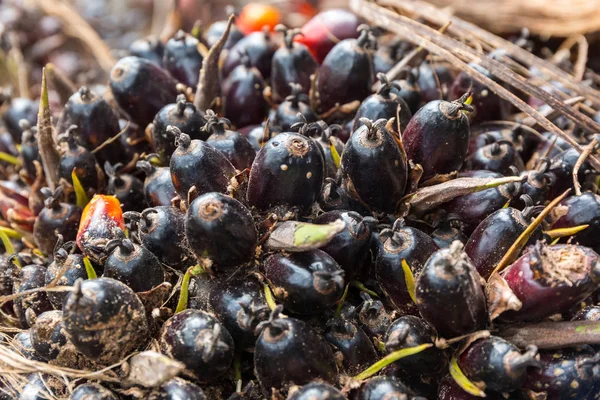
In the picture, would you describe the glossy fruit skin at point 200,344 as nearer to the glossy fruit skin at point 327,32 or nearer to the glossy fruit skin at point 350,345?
the glossy fruit skin at point 350,345

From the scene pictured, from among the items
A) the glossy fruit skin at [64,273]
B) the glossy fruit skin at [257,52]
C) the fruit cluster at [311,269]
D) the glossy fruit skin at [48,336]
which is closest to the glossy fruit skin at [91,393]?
the fruit cluster at [311,269]

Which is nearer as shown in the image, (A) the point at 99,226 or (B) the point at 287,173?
(B) the point at 287,173

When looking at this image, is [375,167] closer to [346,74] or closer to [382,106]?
[382,106]

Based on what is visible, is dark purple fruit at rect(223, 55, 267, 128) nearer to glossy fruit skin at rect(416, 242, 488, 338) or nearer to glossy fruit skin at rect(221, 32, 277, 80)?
glossy fruit skin at rect(221, 32, 277, 80)

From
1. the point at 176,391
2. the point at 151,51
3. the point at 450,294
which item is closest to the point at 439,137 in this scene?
the point at 450,294

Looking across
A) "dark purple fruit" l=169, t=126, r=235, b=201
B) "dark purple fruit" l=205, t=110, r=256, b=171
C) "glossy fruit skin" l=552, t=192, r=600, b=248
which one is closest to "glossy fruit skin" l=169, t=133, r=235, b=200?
"dark purple fruit" l=169, t=126, r=235, b=201
